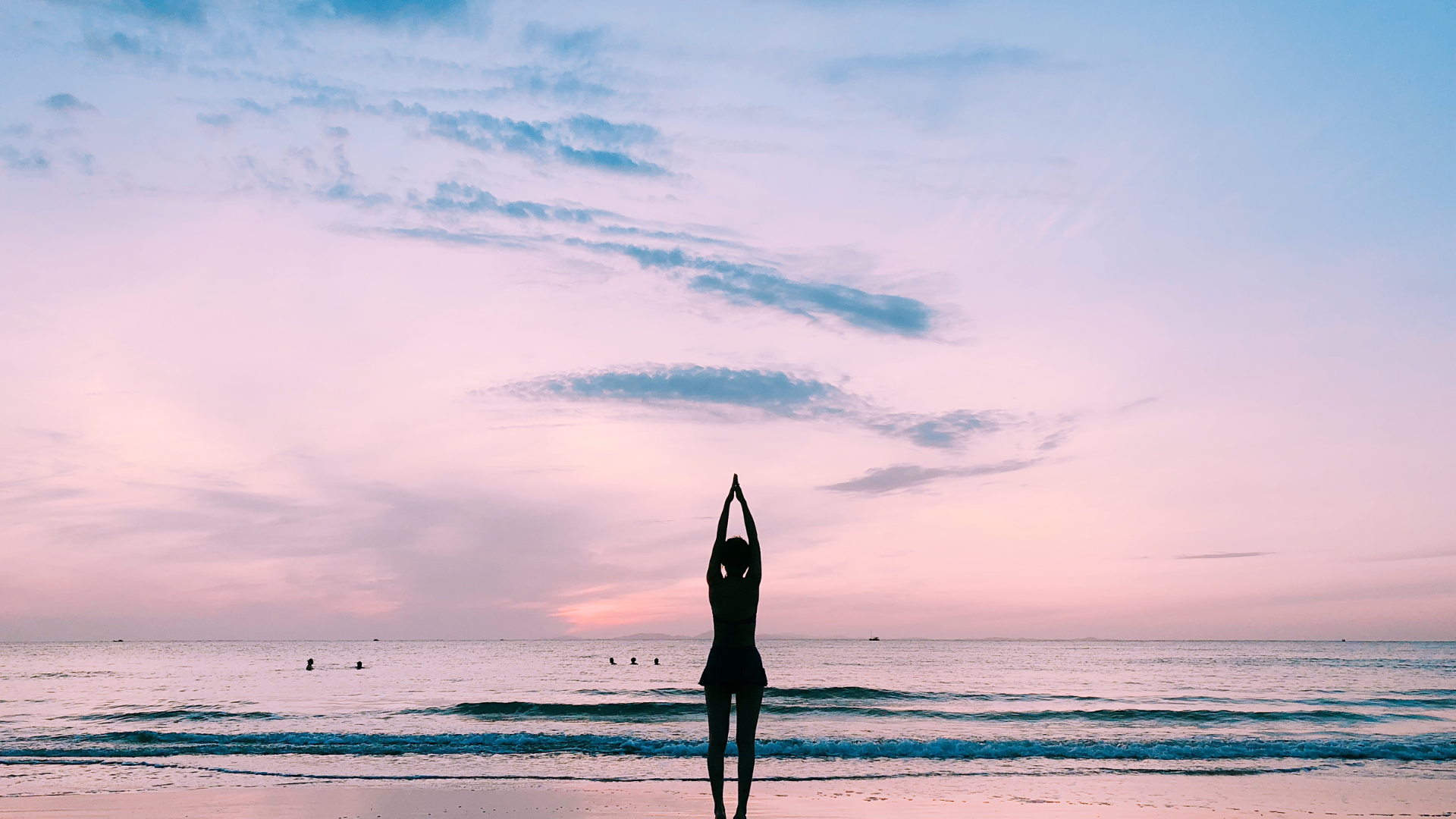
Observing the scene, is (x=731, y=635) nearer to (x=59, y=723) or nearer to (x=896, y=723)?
(x=896, y=723)

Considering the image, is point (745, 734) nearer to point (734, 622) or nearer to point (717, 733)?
point (717, 733)

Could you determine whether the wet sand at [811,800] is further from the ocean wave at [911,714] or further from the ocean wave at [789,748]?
the ocean wave at [911,714]

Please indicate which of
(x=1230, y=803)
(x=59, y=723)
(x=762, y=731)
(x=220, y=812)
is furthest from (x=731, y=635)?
(x=59, y=723)

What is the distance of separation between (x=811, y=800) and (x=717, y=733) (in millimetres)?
5133

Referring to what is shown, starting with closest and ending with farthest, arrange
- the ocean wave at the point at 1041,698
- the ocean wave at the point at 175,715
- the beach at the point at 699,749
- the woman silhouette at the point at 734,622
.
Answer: the woman silhouette at the point at 734,622 < the beach at the point at 699,749 < the ocean wave at the point at 175,715 < the ocean wave at the point at 1041,698

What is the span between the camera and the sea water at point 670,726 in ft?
44.7

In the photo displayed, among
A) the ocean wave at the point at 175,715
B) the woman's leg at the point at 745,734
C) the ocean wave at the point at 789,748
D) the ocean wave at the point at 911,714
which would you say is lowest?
the ocean wave at the point at 911,714

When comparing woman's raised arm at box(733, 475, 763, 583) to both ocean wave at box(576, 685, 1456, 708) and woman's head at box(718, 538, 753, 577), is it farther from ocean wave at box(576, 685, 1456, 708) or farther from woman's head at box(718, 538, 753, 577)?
ocean wave at box(576, 685, 1456, 708)

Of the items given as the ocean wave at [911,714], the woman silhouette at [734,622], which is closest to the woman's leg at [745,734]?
the woman silhouette at [734,622]

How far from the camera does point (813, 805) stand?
10328mm

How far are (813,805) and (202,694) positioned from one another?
31274mm

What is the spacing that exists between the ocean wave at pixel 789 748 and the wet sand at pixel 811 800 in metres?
4.00

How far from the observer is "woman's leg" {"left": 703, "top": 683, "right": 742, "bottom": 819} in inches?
241

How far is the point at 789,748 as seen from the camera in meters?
16.3
